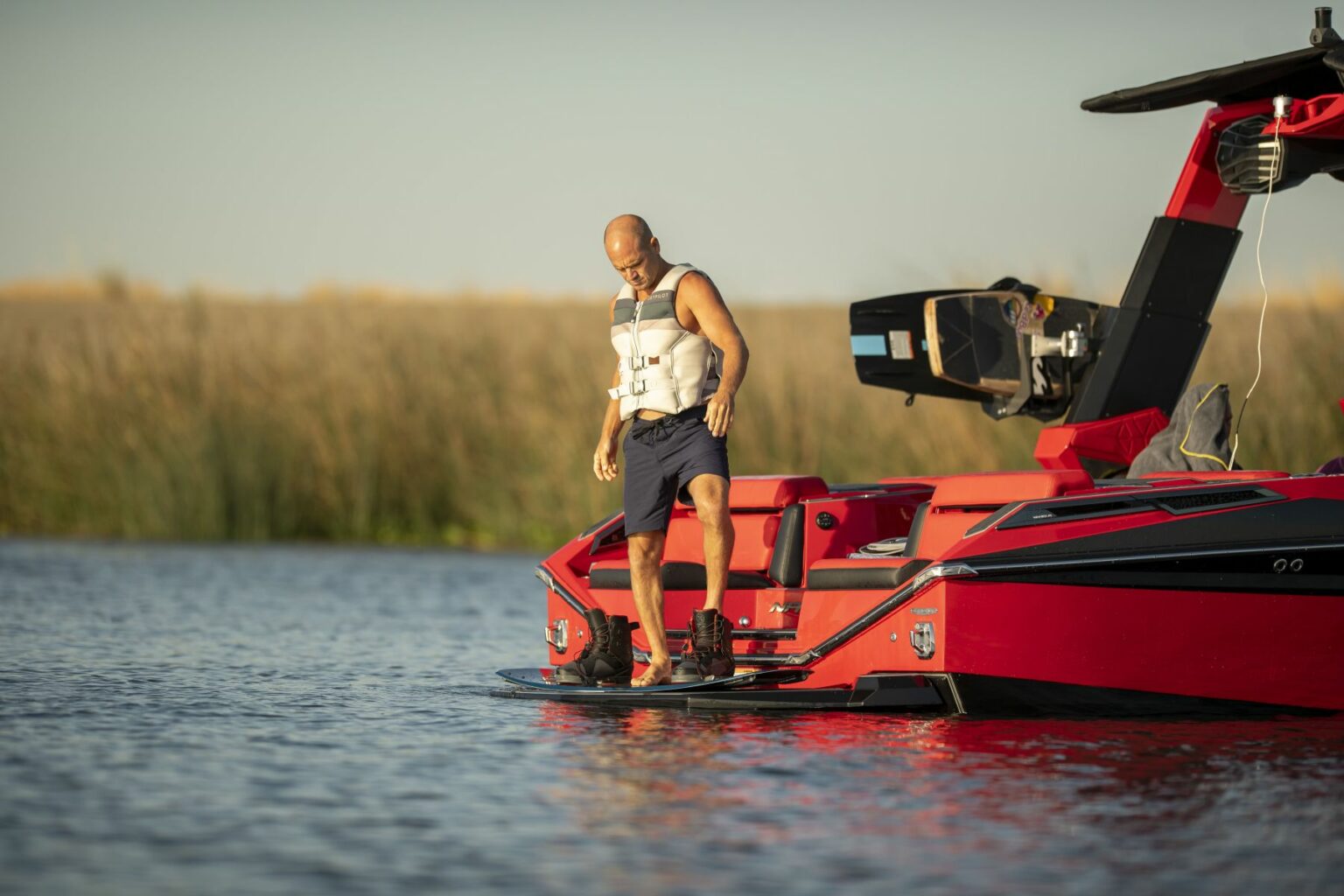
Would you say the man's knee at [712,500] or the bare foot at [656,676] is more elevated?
the man's knee at [712,500]

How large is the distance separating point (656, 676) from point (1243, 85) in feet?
11.6

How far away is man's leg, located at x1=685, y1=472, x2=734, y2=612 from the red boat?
1.03ft

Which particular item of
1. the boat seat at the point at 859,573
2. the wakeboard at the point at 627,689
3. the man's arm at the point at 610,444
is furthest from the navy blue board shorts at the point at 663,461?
the wakeboard at the point at 627,689

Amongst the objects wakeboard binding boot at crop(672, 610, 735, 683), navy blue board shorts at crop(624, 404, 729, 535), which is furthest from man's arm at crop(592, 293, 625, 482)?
wakeboard binding boot at crop(672, 610, 735, 683)

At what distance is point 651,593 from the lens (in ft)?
25.5

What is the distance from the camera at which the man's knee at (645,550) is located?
771 cm

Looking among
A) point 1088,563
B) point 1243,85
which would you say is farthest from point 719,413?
point 1243,85

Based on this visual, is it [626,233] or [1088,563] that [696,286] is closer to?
[626,233]

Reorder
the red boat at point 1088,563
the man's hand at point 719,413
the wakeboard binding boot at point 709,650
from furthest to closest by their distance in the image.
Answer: the wakeboard binding boot at point 709,650 → the man's hand at point 719,413 → the red boat at point 1088,563

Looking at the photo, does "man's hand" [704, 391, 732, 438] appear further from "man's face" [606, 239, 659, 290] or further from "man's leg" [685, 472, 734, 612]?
"man's face" [606, 239, 659, 290]

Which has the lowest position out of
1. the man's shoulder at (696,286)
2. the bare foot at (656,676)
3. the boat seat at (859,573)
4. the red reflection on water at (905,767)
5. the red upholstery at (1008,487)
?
the red reflection on water at (905,767)

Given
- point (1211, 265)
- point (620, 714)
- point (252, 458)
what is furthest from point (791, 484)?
point (252, 458)

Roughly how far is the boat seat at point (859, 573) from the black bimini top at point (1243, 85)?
258cm

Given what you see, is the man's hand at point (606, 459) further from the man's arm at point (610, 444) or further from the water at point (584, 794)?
the water at point (584, 794)
